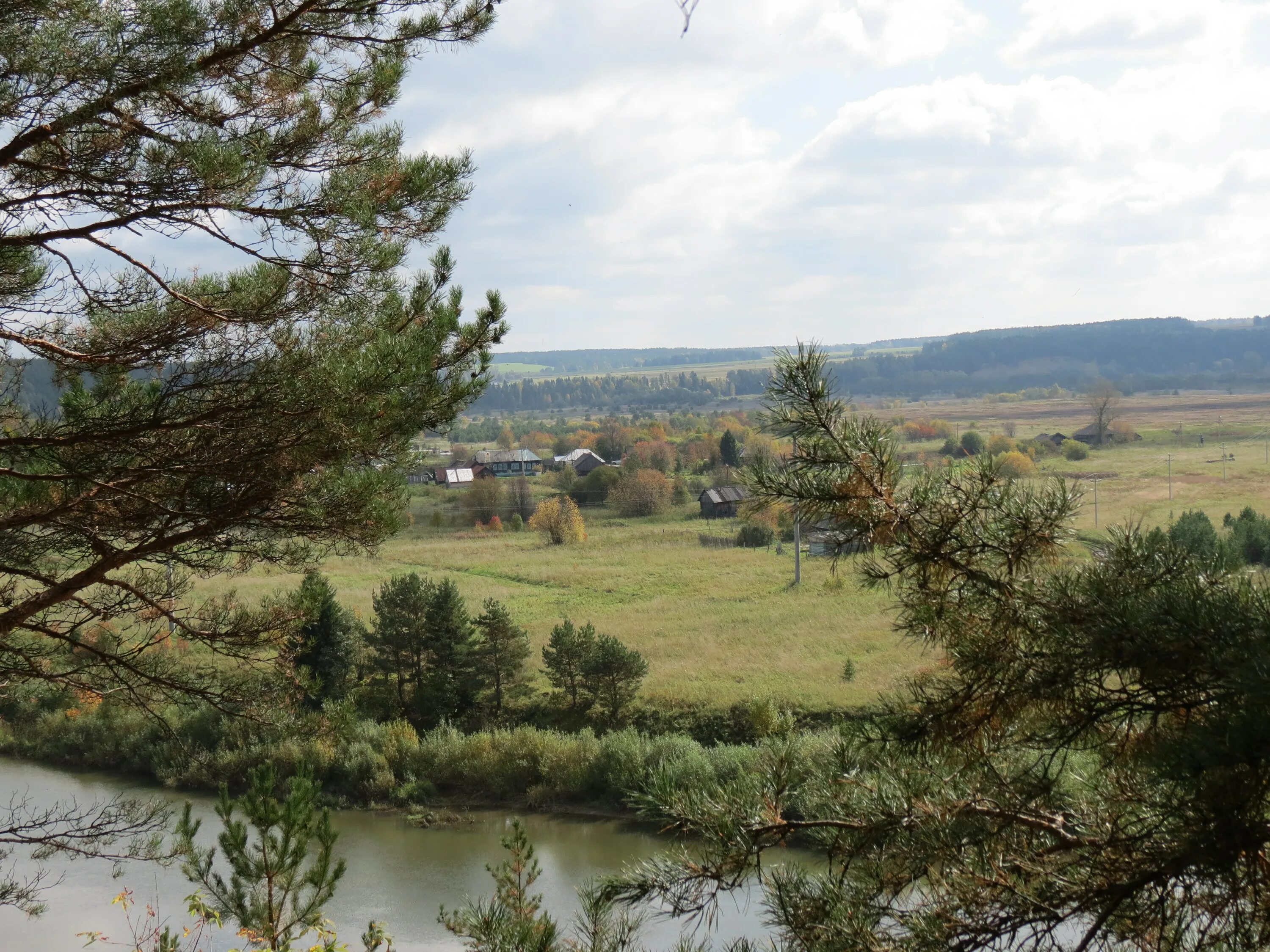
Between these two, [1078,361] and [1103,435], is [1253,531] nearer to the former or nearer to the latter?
[1103,435]

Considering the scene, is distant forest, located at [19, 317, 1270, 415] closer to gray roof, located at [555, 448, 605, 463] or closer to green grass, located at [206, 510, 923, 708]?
gray roof, located at [555, 448, 605, 463]

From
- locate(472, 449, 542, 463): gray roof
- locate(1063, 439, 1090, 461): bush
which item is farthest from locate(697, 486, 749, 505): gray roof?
locate(1063, 439, 1090, 461): bush

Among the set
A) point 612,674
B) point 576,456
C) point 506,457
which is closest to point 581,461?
point 576,456

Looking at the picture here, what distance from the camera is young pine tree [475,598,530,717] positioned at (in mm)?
15711

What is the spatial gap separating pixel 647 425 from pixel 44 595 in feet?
169

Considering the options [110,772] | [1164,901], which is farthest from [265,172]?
[110,772]

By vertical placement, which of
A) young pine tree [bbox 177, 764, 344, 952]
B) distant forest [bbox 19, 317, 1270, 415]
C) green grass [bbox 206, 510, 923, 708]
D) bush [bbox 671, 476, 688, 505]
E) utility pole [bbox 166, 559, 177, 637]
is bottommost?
green grass [bbox 206, 510, 923, 708]

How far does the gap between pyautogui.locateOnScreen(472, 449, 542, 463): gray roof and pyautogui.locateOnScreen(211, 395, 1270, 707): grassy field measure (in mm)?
6570

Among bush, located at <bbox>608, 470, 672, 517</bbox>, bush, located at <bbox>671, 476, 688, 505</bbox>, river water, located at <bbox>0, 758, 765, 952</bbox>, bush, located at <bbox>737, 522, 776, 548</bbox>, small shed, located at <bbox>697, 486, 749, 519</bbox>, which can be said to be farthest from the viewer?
bush, located at <bbox>671, 476, 688, 505</bbox>

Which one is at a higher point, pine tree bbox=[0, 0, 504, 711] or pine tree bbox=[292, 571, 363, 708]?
pine tree bbox=[0, 0, 504, 711]

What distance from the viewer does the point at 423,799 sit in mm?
13570

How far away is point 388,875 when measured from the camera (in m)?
11.1

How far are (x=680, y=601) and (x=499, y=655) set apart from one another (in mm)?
7087

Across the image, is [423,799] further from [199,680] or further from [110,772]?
[199,680]
